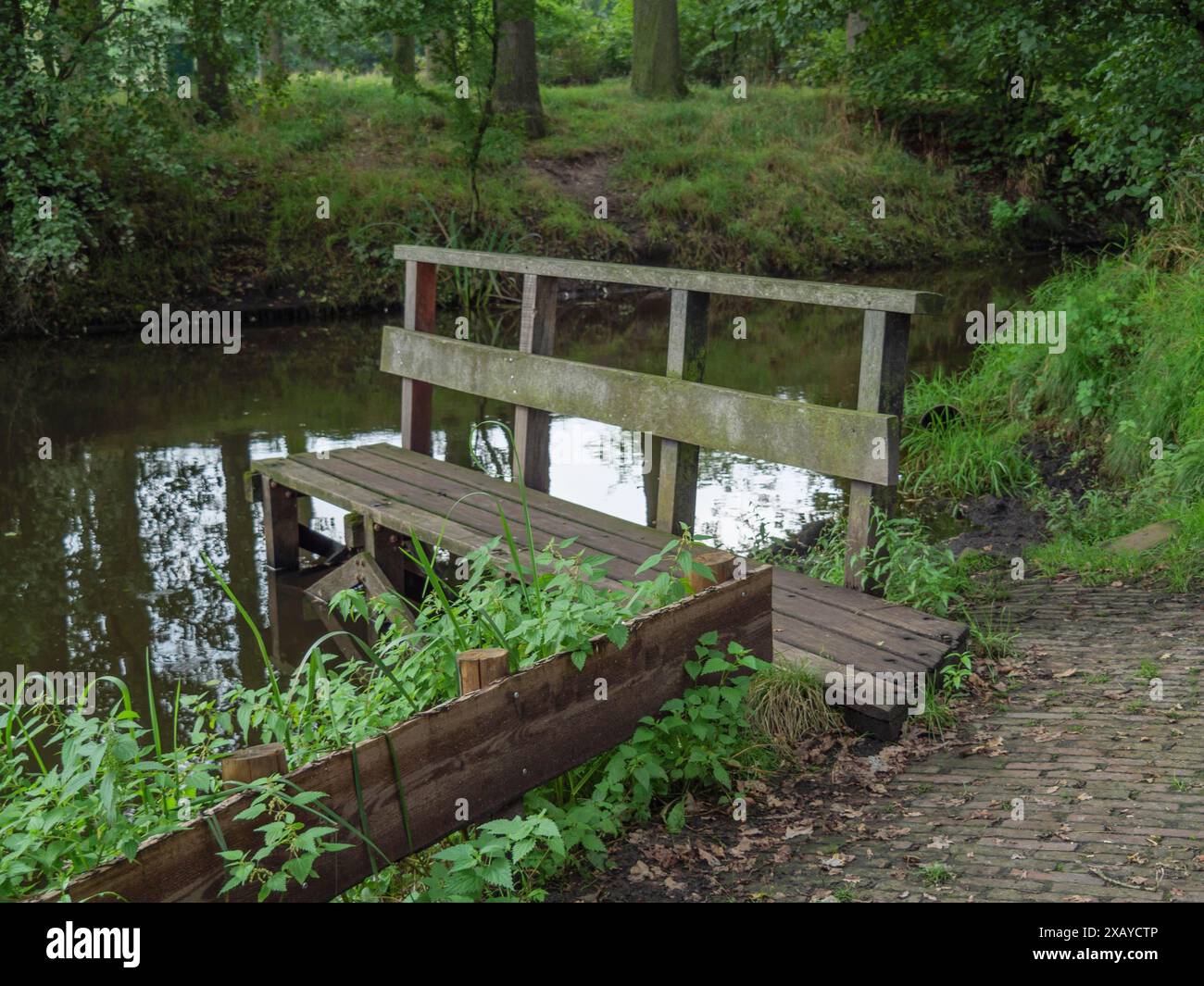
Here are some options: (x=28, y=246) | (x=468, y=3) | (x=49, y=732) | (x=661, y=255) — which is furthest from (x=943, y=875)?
(x=661, y=255)

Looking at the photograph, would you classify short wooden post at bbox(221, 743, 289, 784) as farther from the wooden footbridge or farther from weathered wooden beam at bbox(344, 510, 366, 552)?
weathered wooden beam at bbox(344, 510, 366, 552)

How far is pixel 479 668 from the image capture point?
3520 millimetres

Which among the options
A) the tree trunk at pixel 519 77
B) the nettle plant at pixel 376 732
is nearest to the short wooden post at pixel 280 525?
the nettle plant at pixel 376 732

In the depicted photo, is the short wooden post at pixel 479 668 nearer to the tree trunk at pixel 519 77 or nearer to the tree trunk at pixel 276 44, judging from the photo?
the tree trunk at pixel 276 44

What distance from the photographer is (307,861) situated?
2.85m

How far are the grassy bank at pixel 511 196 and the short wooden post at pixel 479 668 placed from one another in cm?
1453

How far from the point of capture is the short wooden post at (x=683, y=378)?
6.34 m

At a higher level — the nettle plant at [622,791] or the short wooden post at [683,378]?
the short wooden post at [683,378]

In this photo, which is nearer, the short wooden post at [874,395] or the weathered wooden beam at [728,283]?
the weathered wooden beam at [728,283]

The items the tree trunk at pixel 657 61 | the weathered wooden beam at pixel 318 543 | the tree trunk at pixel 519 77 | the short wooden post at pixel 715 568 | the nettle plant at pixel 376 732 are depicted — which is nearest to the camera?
the nettle plant at pixel 376 732

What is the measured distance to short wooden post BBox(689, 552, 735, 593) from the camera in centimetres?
437

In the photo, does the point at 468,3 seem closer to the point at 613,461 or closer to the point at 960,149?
the point at 613,461

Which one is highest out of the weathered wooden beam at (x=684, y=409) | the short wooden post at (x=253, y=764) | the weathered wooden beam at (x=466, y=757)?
the weathered wooden beam at (x=684, y=409)

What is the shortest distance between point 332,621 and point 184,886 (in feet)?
16.9
